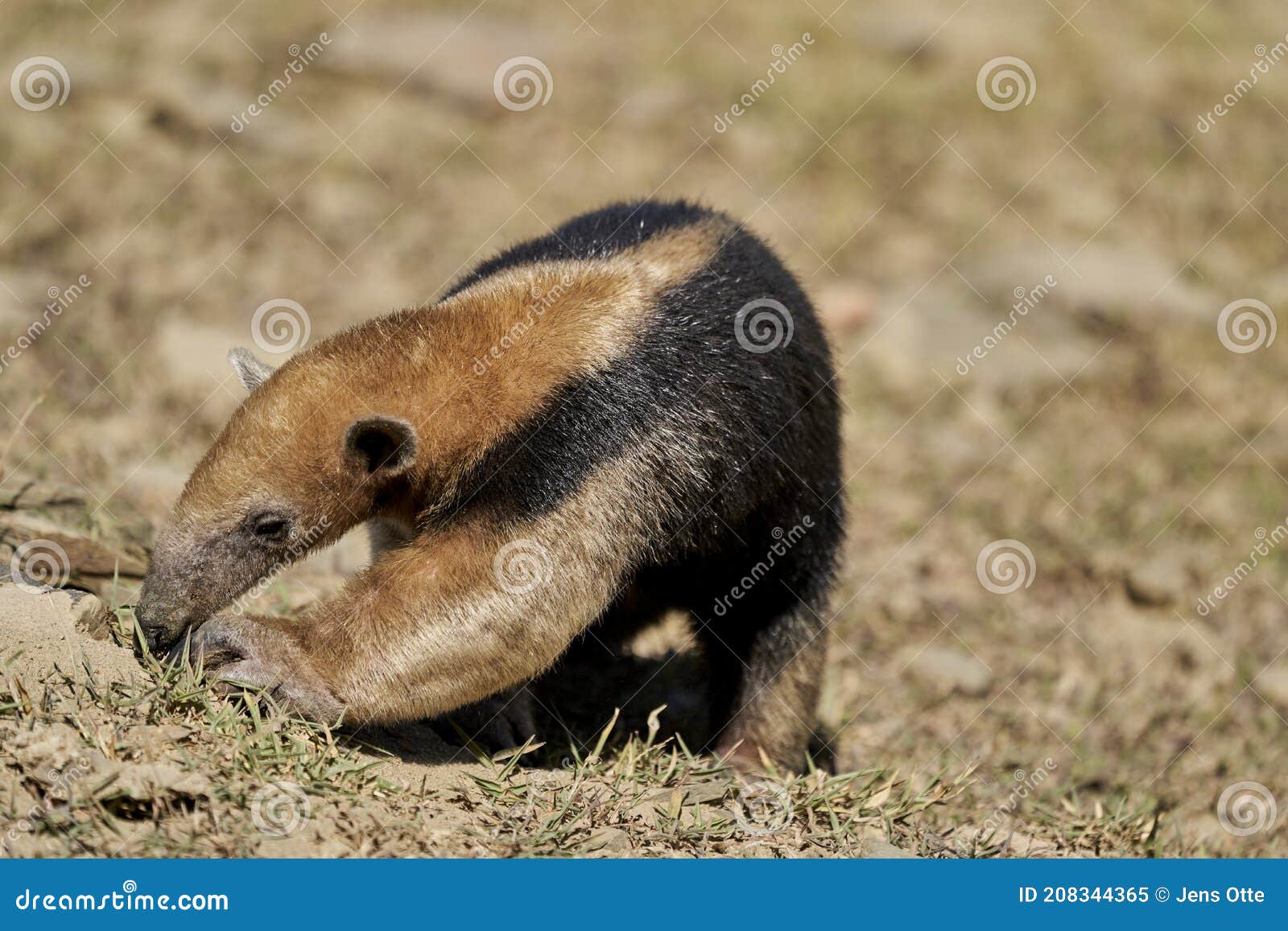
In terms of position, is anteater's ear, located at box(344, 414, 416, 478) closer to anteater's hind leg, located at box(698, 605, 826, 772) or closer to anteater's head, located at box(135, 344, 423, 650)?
anteater's head, located at box(135, 344, 423, 650)

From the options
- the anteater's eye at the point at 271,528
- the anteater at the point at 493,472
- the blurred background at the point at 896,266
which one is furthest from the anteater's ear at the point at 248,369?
the blurred background at the point at 896,266

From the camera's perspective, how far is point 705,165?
1662 cm

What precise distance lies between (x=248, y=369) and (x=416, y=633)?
1833 millimetres

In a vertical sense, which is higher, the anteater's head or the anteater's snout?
the anteater's head

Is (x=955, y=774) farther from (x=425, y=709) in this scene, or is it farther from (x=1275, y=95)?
(x=1275, y=95)

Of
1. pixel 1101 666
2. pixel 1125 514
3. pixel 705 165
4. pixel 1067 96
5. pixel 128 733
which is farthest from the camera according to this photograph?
pixel 1067 96

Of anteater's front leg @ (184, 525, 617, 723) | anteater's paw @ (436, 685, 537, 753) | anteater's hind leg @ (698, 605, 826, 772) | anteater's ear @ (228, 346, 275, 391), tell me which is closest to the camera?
anteater's front leg @ (184, 525, 617, 723)

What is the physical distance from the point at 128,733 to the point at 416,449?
1758mm

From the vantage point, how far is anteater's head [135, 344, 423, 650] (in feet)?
20.2

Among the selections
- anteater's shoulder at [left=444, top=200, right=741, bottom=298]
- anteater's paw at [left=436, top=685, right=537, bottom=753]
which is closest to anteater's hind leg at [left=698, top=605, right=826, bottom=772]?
anteater's paw at [left=436, top=685, right=537, bottom=753]

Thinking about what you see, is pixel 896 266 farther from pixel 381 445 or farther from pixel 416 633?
pixel 416 633

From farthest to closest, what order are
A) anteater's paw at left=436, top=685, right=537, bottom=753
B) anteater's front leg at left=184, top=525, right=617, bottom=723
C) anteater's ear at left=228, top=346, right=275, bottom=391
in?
anteater's paw at left=436, top=685, right=537, bottom=753
anteater's ear at left=228, top=346, right=275, bottom=391
anteater's front leg at left=184, top=525, right=617, bottom=723

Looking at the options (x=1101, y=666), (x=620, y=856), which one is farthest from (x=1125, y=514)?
(x=620, y=856)

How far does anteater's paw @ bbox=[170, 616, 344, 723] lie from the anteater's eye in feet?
1.31
